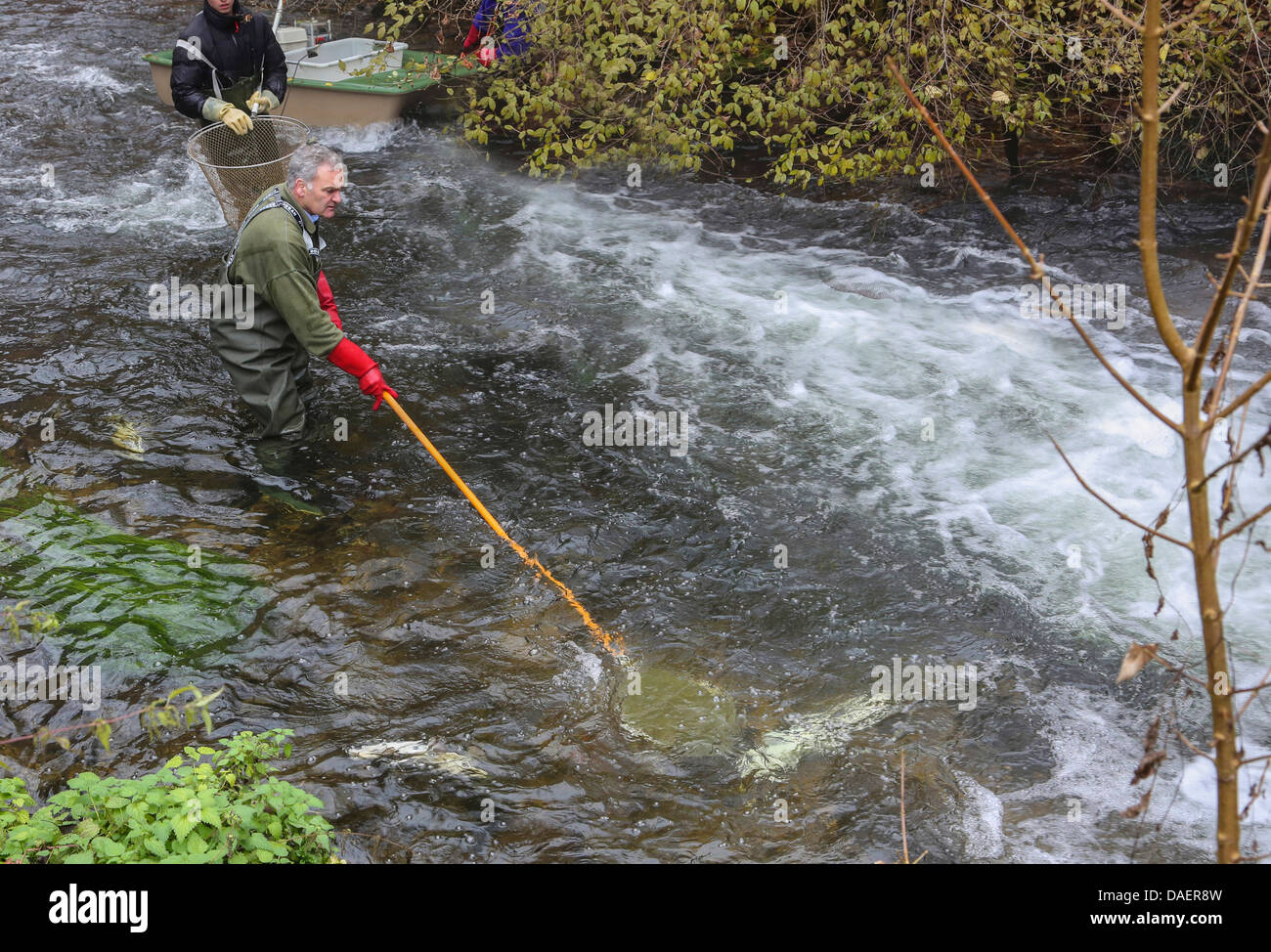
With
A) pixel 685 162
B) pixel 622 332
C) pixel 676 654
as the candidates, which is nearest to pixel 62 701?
pixel 676 654

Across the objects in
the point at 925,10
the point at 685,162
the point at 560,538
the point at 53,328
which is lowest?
the point at 560,538

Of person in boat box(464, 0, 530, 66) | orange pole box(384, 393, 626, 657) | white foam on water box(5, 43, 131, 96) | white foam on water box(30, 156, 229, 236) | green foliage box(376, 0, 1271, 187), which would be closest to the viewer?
orange pole box(384, 393, 626, 657)

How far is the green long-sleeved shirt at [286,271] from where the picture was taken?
18.9ft

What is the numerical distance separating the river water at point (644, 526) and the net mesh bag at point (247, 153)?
45.7 inches

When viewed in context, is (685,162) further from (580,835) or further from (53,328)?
(580,835)

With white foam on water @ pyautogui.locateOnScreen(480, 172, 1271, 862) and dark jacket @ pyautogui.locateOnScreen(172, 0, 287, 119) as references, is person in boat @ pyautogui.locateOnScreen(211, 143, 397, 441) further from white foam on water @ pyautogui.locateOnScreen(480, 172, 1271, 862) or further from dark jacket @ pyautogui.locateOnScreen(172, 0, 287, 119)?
white foam on water @ pyautogui.locateOnScreen(480, 172, 1271, 862)

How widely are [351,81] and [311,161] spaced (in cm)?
634

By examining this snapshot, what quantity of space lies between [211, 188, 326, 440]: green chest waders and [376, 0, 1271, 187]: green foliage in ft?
13.1

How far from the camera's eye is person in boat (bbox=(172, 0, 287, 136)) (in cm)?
761

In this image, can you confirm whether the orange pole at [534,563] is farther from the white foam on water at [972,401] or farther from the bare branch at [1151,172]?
the bare branch at [1151,172]

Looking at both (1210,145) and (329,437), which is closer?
(329,437)

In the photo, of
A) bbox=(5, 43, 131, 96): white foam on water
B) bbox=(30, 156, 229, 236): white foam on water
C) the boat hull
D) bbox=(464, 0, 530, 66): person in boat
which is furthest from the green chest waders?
bbox=(5, 43, 131, 96): white foam on water

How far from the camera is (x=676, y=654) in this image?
212 inches
